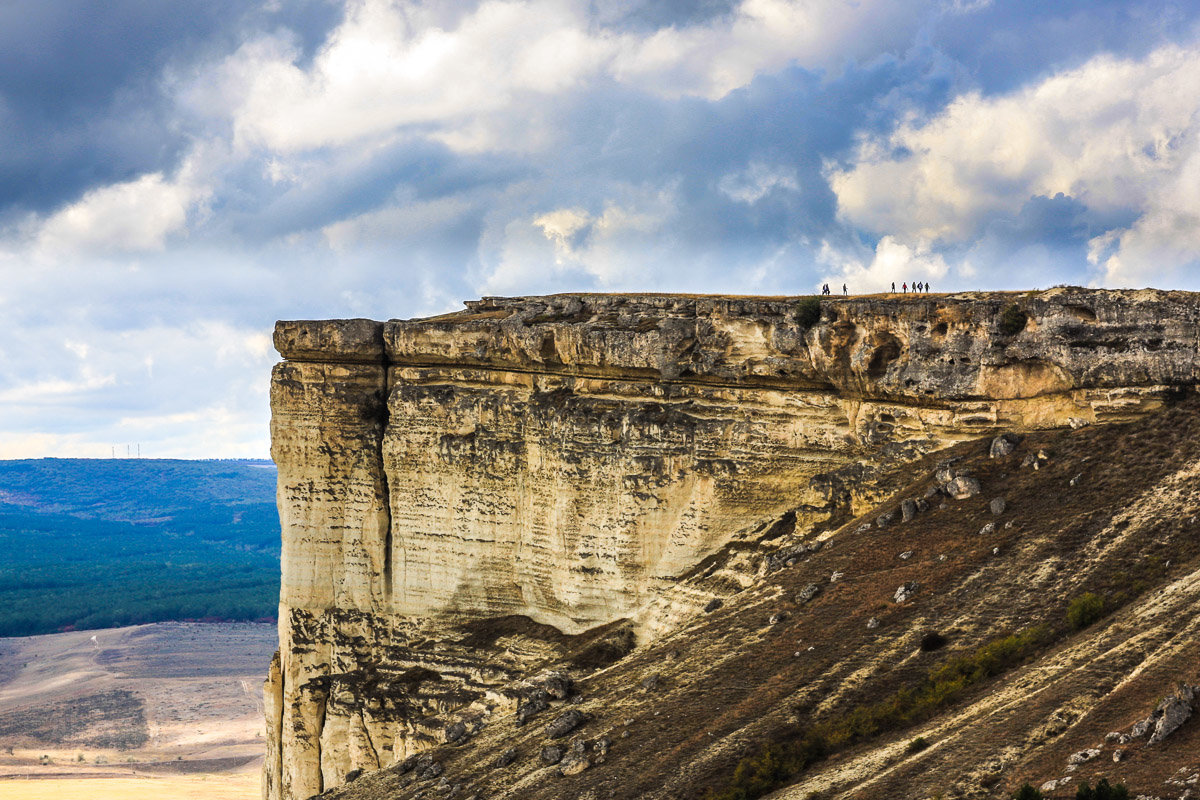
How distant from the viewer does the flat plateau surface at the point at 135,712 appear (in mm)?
86125

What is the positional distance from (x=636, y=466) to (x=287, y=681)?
61.9 ft

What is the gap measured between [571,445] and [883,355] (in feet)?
36.5

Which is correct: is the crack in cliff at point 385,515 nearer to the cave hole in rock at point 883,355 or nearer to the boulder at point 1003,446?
the cave hole in rock at point 883,355

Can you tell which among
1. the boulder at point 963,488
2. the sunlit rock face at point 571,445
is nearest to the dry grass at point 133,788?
the sunlit rock face at point 571,445

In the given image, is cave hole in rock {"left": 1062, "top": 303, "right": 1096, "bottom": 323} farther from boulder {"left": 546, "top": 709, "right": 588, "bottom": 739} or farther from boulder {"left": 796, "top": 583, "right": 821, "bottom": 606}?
boulder {"left": 546, "top": 709, "right": 588, "bottom": 739}

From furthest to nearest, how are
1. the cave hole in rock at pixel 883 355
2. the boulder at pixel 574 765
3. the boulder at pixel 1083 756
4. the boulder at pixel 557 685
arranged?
the cave hole in rock at pixel 883 355, the boulder at pixel 557 685, the boulder at pixel 574 765, the boulder at pixel 1083 756

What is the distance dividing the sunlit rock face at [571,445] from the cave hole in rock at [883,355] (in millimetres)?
72

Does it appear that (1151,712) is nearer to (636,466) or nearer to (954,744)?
(954,744)

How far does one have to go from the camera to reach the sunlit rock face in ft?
118

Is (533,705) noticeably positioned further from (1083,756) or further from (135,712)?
(135,712)

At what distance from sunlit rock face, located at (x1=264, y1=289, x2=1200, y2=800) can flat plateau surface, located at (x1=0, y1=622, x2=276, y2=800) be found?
3871 centimetres

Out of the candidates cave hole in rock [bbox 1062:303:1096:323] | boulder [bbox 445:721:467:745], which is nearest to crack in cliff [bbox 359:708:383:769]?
boulder [bbox 445:721:467:745]

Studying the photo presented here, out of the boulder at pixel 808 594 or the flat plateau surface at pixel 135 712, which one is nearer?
the boulder at pixel 808 594

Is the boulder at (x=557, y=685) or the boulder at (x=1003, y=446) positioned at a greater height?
the boulder at (x=1003, y=446)
